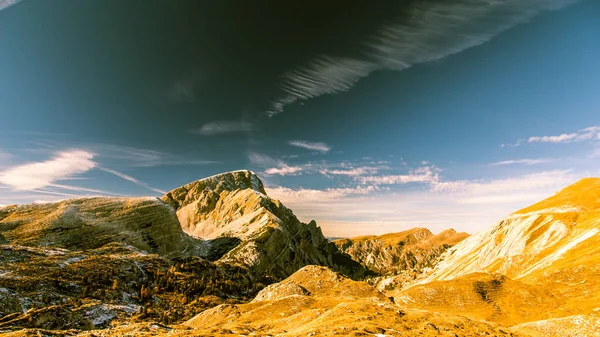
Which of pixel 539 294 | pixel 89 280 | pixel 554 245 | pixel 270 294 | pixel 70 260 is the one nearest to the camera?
pixel 539 294

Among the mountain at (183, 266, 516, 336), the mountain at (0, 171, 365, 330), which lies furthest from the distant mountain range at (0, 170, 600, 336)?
the mountain at (0, 171, 365, 330)

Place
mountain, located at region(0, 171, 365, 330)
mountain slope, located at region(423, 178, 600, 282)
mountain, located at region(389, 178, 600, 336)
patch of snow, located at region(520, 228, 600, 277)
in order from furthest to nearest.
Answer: patch of snow, located at region(520, 228, 600, 277), mountain slope, located at region(423, 178, 600, 282), mountain, located at region(0, 171, 365, 330), mountain, located at region(389, 178, 600, 336)

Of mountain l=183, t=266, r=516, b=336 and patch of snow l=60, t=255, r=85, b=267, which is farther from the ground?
patch of snow l=60, t=255, r=85, b=267

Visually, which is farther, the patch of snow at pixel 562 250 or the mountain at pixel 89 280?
the patch of snow at pixel 562 250

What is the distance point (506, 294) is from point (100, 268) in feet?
579

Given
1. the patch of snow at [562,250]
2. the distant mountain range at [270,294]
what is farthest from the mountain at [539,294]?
the distant mountain range at [270,294]

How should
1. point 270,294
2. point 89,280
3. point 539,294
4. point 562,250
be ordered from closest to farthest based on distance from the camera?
point 539,294 → point 270,294 → point 89,280 → point 562,250

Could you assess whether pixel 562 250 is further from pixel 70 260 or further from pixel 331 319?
pixel 70 260

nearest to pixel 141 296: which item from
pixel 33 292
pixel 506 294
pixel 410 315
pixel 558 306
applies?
pixel 33 292

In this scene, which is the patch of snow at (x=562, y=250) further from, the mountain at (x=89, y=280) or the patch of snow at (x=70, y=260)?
the patch of snow at (x=70, y=260)

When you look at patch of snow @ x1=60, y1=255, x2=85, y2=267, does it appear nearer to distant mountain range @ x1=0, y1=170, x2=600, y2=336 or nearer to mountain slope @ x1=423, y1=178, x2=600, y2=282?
distant mountain range @ x1=0, y1=170, x2=600, y2=336

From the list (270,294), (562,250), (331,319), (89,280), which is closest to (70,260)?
(89,280)

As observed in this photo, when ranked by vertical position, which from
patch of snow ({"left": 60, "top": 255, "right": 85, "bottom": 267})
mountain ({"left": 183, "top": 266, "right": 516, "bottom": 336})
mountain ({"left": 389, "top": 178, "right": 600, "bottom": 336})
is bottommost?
mountain ({"left": 389, "top": 178, "right": 600, "bottom": 336})

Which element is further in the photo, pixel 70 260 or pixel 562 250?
pixel 562 250
